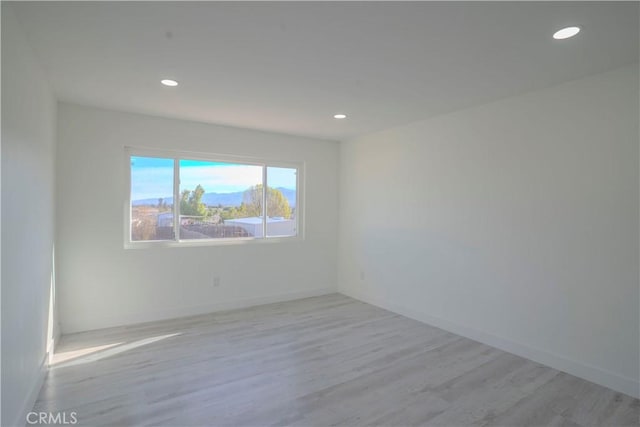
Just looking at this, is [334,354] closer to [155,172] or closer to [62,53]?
[155,172]

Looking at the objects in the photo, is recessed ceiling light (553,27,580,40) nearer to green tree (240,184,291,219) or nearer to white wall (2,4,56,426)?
white wall (2,4,56,426)

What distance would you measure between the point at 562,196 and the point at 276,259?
343 cm

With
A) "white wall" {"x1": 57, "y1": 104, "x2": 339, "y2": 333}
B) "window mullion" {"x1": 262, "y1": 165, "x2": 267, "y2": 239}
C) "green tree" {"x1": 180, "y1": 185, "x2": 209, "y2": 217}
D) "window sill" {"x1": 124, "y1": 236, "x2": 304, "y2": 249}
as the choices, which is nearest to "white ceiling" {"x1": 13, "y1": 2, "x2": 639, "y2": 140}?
"white wall" {"x1": 57, "y1": 104, "x2": 339, "y2": 333}

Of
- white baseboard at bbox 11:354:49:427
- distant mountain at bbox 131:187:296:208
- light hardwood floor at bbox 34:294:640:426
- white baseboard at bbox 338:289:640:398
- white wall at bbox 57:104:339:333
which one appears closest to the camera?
white baseboard at bbox 11:354:49:427

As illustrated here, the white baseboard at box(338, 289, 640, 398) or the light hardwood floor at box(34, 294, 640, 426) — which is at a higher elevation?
the white baseboard at box(338, 289, 640, 398)

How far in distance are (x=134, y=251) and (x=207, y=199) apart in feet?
3.42

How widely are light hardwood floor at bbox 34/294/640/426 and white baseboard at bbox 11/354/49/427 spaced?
70 mm

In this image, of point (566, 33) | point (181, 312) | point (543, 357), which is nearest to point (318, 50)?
point (566, 33)

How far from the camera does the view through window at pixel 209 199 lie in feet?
13.2

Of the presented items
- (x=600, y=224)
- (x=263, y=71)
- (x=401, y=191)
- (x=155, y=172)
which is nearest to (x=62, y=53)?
(x=263, y=71)

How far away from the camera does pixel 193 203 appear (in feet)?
14.1

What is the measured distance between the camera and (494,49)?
7.36 ft

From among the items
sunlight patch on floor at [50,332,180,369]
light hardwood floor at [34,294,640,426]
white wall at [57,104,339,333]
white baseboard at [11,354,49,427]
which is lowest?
light hardwood floor at [34,294,640,426]

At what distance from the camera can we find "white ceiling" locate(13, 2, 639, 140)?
Result: 6.04 feet
